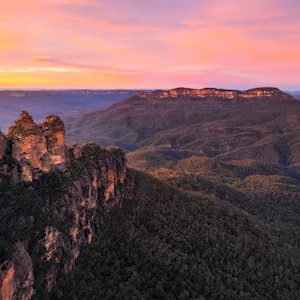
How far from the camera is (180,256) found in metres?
79.9

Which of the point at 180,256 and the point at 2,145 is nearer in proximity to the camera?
the point at 2,145

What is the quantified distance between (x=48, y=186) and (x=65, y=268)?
1075cm

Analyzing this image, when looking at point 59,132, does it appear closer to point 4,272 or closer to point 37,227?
point 37,227

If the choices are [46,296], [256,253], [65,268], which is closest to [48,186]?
[65,268]

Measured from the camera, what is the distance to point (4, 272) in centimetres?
4759

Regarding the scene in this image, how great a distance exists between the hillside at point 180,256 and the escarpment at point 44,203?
320cm

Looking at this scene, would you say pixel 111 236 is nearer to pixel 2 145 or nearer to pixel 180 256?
pixel 180 256

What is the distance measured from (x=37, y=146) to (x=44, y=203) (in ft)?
31.3

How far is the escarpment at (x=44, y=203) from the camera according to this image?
5275cm

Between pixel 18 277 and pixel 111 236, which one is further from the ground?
pixel 18 277

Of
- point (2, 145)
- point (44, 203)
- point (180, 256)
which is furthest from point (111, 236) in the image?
point (2, 145)

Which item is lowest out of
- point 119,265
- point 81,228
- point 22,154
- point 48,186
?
point 119,265

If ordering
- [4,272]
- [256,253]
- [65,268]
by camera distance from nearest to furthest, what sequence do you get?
[4,272]
[65,268]
[256,253]

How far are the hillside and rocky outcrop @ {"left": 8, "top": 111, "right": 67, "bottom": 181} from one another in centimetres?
1335
